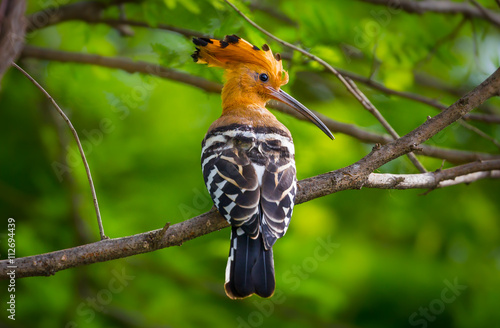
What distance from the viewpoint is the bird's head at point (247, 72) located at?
392cm

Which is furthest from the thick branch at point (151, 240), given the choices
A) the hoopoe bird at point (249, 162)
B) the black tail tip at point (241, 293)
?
the black tail tip at point (241, 293)

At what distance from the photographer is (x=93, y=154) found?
4.74 meters

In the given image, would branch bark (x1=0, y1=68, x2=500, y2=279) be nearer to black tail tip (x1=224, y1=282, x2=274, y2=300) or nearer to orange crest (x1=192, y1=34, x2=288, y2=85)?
black tail tip (x1=224, y1=282, x2=274, y2=300)

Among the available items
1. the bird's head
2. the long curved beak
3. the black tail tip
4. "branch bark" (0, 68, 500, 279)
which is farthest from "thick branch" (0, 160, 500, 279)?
→ the bird's head

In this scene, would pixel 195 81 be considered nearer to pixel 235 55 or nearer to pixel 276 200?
pixel 235 55

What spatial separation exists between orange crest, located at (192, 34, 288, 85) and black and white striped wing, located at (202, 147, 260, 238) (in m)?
0.87

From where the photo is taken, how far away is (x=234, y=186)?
3025 mm

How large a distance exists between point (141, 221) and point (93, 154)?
2.45 feet

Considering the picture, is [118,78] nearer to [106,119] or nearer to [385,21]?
[106,119]

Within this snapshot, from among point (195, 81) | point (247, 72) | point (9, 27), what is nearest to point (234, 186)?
point (247, 72)

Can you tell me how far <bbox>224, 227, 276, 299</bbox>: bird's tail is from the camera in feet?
9.26

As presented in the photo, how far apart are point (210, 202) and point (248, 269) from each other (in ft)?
5.63

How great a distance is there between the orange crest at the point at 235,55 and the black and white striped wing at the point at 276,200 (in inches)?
39.8

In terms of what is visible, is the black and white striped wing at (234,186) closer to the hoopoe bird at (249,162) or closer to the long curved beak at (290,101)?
the hoopoe bird at (249,162)
